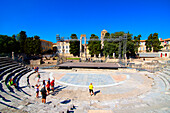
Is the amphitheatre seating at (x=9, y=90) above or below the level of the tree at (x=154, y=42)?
below

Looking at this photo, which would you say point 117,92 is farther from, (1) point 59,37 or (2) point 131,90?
(1) point 59,37

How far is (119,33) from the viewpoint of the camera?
41.3 metres

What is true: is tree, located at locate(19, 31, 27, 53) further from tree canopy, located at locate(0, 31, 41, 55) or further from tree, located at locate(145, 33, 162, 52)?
tree, located at locate(145, 33, 162, 52)

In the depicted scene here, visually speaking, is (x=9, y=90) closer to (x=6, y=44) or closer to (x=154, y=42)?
(x=6, y=44)

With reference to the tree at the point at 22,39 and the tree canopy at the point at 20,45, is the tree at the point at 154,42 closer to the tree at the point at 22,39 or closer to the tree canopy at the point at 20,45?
the tree canopy at the point at 20,45

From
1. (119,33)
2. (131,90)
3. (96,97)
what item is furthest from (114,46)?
(96,97)

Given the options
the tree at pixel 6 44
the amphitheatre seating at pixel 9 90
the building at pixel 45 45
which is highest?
the building at pixel 45 45

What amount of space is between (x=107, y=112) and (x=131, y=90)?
5784 mm

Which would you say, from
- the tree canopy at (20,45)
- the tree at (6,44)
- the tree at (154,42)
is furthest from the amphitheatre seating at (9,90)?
the tree at (154,42)

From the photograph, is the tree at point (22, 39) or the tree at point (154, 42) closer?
the tree at point (22, 39)

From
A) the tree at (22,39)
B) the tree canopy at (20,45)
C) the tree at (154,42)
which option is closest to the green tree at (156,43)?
the tree at (154,42)

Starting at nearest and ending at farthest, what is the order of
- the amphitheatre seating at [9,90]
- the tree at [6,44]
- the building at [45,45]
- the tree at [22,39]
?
the amphitheatre seating at [9,90] → the tree at [6,44] → the tree at [22,39] → the building at [45,45]

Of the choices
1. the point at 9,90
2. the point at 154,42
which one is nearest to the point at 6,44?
the point at 9,90

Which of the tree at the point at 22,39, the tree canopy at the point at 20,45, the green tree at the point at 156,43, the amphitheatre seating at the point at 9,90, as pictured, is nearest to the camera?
the amphitheatre seating at the point at 9,90
